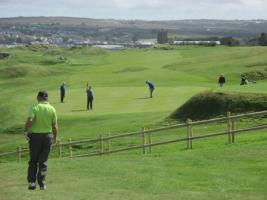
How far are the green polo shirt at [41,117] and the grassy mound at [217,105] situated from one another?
19785 mm

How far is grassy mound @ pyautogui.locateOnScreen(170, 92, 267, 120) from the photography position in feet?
107

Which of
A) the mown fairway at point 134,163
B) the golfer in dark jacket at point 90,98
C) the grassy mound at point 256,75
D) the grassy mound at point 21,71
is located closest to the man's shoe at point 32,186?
the mown fairway at point 134,163

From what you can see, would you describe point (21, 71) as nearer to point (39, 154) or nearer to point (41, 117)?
point (39, 154)

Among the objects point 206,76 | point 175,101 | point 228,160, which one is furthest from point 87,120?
point 206,76

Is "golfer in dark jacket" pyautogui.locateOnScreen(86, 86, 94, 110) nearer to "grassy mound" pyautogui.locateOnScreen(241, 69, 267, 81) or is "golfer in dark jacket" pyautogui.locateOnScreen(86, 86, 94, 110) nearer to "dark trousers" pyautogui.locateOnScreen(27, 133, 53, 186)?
"grassy mound" pyautogui.locateOnScreen(241, 69, 267, 81)

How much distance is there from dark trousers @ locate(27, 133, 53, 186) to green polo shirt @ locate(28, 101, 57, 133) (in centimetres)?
13

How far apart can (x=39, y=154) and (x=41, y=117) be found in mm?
823

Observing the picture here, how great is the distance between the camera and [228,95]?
3434 centimetres

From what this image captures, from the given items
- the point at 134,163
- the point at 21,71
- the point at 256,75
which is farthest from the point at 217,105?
the point at 21,71

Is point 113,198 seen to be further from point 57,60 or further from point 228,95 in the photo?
point 57,60

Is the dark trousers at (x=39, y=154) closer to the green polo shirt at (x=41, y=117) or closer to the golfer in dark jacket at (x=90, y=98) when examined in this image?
the green polo shirt at (x=41, y=117)

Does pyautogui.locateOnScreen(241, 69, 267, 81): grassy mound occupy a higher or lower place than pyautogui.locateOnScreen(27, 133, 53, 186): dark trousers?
lower

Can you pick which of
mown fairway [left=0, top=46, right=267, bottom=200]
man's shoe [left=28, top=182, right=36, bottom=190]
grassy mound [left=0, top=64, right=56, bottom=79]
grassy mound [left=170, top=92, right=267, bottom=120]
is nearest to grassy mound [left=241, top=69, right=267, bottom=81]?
mown fairway [left=0, top=46, right=267, bottom=200]

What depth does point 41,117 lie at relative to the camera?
538 inches
